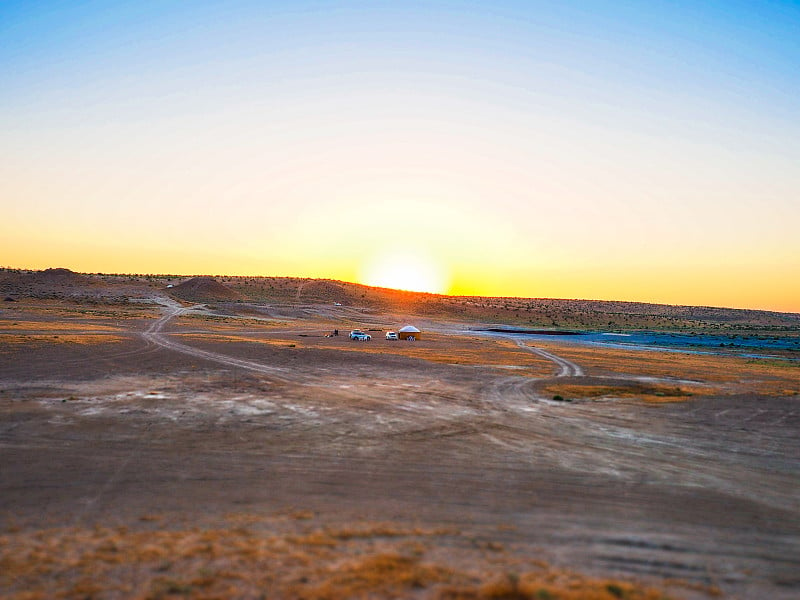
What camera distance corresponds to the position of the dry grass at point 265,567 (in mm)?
7500

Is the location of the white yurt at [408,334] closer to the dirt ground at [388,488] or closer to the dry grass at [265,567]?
the dirt ground at [388,488]

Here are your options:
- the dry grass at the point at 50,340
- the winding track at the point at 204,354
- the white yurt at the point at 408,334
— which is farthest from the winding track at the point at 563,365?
the dry grass at the point at 50,340

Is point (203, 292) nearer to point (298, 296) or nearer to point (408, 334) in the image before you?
point (298, 296)

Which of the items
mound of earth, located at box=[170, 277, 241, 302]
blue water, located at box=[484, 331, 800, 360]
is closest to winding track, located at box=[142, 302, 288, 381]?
blue water, located at box=[484, 331, 800, 360]

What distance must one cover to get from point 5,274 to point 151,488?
13595 cm

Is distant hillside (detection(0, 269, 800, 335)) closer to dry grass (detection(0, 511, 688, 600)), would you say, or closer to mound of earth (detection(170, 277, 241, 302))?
mound of earth (detection(170, 277, 241, 302))

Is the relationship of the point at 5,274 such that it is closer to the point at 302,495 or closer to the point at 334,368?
the point at 334,368

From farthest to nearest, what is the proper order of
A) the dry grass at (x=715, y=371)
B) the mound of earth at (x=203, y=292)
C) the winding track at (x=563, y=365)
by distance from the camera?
the mound of earth at (x=203, y=292) < the winding track at (x=563, y=365) < the dry grass at (x=715, y=371)

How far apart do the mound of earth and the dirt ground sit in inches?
3522

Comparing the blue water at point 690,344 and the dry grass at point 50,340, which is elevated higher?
the blue water at point 690,344

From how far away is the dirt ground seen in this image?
26.5ft

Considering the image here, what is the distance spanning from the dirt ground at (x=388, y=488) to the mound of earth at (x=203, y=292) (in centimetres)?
8947

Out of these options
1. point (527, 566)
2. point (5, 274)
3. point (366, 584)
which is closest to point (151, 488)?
point (366, 584)

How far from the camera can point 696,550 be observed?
9.36 meters
